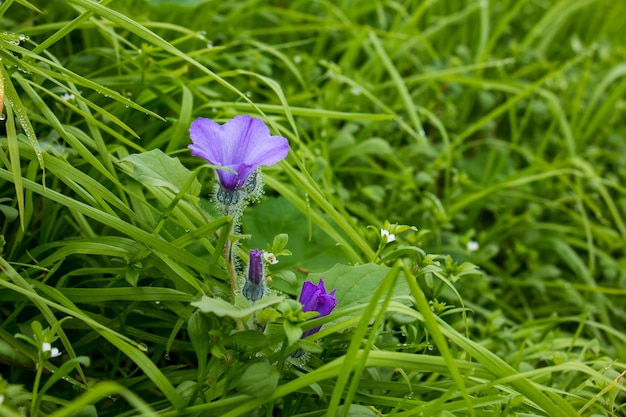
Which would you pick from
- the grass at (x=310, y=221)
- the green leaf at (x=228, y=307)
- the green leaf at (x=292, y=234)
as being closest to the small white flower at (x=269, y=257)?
the grass at (x=310, y=221)

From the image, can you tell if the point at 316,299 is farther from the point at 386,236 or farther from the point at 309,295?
the point at 386,236

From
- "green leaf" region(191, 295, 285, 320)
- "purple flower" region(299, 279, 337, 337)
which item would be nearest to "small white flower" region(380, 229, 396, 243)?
"purple flower" region(299, 279, 337, 337)

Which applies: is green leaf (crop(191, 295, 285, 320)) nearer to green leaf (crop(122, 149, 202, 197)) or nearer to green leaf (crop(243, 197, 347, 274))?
green leaf (crop(122, 149, 202, 197))

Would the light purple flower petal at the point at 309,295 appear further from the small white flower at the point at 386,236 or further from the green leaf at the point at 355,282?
the small white flower at the point at 386,236

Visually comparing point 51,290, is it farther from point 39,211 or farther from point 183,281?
point 39,211

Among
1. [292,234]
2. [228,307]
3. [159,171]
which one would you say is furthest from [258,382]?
[292,234]
